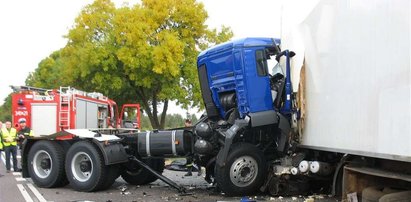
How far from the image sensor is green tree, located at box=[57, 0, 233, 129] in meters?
24.5

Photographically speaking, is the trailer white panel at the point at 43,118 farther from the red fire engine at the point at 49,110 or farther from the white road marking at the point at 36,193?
the white road marking at the point at 36,193

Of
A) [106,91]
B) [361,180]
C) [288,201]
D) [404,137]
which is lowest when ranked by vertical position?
[288,201]

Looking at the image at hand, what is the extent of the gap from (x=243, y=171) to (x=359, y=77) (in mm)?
3223

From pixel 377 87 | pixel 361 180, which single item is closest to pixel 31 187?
pixel 361 180

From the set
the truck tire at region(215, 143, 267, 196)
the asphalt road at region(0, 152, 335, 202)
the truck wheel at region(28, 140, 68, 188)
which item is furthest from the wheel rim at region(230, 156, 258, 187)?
the truck wheel at region(28, 140, 68, 188)

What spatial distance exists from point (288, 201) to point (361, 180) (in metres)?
2.29

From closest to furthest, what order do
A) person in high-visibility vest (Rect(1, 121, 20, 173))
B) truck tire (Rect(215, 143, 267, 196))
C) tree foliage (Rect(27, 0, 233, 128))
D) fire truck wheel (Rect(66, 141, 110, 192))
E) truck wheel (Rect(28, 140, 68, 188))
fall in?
truck tire (Rect(215, 143, 267, 196)) < fire truck wheel (Rect(66, 141, 110, 192)) < truck wheel (Rect(28, 140, 68, 188)) < person in high-visibility vest (Rect(1, 121, 20, 173)) < tree foliage (Rect(27, 0, 233, 128))

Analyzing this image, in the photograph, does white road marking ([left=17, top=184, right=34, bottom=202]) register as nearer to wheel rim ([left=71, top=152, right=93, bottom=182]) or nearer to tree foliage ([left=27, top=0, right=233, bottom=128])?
wheel rim ([left=71, top=152, right=93, bottom=182])

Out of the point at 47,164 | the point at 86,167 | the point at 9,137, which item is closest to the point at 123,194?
the point at 86,167

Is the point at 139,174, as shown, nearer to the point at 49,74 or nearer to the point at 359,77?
the point at 359,77

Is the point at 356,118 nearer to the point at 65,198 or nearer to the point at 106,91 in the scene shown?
the point at 65,198

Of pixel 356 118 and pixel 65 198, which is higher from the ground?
pixel 356 118

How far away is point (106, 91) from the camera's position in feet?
83.7

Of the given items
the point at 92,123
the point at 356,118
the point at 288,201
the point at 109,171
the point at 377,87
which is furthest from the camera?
the point at 92,123
